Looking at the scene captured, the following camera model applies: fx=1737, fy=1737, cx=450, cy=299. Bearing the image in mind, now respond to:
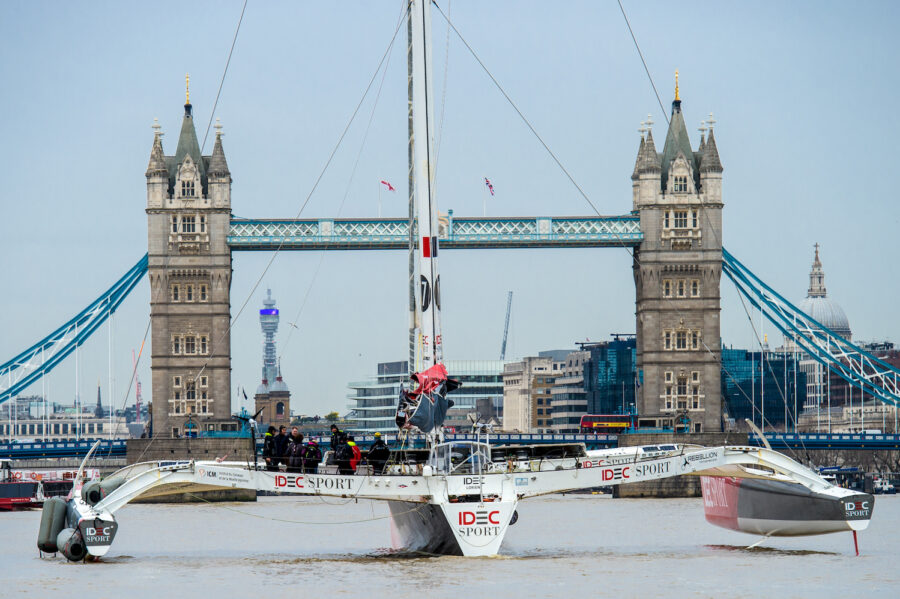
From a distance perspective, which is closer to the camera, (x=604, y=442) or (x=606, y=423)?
(x=604, y=442)

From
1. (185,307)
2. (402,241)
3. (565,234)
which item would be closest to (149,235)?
(185,307)

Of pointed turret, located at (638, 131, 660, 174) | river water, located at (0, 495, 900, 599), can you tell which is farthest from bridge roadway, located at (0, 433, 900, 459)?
river water, located at (0, 495, 900, 599)

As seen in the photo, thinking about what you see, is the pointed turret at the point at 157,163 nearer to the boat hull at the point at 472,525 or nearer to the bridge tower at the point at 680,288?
the bridge tower at the point at 680,288

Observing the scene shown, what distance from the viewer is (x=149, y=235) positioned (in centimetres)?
9419

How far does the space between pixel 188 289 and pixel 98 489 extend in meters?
55.5

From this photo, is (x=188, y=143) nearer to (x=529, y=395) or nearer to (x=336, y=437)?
(x=336, y=437)

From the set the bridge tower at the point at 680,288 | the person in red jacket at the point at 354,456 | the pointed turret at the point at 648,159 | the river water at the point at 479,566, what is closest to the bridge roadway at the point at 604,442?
the bridge tower at the point at 680,288

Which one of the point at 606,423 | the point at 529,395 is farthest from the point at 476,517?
the point at 529,395

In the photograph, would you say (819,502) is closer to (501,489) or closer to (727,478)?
(727,478)

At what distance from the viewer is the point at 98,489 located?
129ft

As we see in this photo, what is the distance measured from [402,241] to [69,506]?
5413cm

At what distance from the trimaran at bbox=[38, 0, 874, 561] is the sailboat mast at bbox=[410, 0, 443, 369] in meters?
0.02

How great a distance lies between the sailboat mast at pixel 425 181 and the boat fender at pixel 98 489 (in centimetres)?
796

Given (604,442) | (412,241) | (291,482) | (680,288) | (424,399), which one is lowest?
(604,442)
